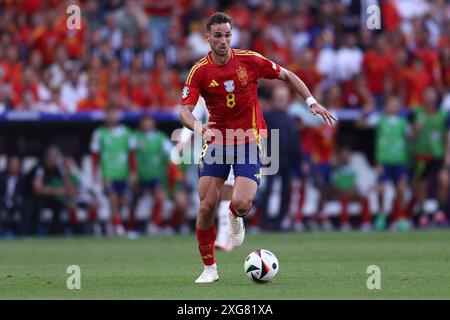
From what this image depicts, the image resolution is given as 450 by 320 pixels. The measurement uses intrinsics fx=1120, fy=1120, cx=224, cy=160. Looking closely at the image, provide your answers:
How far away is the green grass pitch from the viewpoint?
10008mm

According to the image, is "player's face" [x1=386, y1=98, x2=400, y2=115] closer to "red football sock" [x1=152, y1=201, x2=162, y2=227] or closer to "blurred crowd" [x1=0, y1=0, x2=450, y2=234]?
"blurred crowd" [x1=0, y1=0, x2=450, y2=234]

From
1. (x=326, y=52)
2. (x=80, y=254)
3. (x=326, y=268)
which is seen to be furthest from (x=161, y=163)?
(x=326, y=268)

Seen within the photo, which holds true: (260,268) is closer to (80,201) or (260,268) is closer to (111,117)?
(111,117)

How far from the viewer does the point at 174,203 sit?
22.5 metres

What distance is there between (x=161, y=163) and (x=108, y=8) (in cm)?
445

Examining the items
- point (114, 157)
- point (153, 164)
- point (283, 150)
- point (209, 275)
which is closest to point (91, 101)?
point (114, 157)

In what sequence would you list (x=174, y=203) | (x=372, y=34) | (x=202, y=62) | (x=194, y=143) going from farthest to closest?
(x=372, y=34) < (x=174, y=203) < (x=194, y=143) < (x=202, y=62)

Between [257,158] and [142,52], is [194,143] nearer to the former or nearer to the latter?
[142,52]

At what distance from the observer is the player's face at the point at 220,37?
11070 mm

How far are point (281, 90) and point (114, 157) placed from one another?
3541mm

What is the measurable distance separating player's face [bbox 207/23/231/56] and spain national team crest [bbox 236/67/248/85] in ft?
0.93

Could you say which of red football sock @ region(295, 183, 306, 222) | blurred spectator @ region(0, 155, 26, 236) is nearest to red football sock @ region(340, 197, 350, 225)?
red football sock @ region(295, 183, 306, 222)

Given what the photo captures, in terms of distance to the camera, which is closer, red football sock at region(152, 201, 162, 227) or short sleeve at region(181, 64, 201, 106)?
short sleeve at region(181, 64, 201, 106)

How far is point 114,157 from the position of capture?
72.4 ft
